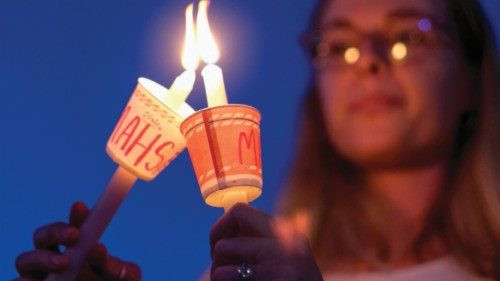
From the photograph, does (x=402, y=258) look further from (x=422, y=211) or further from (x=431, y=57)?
(x=431, y=57)

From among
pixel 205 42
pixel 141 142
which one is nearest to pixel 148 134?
pixel 141 142

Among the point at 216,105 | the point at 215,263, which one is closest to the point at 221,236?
the point at 215,263

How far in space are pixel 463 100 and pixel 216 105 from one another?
1.57 ft

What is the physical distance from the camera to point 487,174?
43.3 inches

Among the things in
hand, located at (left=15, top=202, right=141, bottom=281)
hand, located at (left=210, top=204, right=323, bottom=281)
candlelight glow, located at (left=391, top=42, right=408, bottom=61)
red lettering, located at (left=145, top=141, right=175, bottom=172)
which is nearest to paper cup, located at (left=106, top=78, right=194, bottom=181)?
red lettering, located at (left=145, top=141, right=175, bottom=172)

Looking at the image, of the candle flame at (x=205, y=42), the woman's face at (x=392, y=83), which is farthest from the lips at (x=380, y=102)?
the candle flame at (x=205, y=42)

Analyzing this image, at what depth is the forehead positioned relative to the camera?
Result: 1.09m

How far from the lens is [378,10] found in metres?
1.10

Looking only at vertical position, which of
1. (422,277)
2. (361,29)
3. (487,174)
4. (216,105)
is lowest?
(422,277)

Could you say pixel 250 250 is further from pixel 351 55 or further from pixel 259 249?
pixel 351 55

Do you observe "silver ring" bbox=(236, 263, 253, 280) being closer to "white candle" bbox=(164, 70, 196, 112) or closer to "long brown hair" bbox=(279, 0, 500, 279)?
"white candle" bbox=(164, 70, 196, 112)

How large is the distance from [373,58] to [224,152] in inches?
13.9

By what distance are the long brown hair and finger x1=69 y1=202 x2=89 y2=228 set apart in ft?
1.14

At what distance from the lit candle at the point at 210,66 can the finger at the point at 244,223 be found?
5.1 inches
